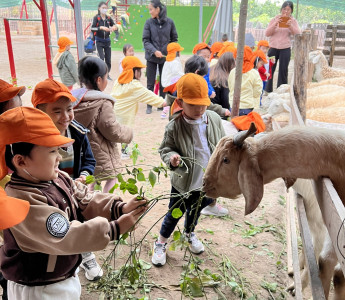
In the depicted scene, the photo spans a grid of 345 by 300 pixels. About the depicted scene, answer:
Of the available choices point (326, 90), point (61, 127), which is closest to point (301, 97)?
point (61, 127)

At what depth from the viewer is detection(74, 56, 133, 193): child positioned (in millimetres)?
3010

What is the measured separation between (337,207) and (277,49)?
9.22 metres

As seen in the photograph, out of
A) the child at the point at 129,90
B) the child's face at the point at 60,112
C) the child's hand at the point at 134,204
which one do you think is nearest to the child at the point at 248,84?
the child at the point at 129,90

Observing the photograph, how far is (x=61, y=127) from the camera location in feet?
7.76

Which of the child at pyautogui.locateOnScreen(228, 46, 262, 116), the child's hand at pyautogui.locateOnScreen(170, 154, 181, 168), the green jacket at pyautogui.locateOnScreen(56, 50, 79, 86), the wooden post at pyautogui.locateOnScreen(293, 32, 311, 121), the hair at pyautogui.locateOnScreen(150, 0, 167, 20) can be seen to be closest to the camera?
the child's hand at pyautogui.locateOnScreen(170, 154, 181, 168)

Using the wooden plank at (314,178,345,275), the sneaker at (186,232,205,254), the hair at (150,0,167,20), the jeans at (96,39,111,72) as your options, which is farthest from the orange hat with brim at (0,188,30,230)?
the jeans at (96,39,111,72)

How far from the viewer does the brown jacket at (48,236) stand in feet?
5.01

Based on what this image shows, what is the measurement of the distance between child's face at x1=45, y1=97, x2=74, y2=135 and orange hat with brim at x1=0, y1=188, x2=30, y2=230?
107 cm

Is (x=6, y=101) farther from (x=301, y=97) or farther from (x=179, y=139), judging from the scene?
(x=301, y=97)

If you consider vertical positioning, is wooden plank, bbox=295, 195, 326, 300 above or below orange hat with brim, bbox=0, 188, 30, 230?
below

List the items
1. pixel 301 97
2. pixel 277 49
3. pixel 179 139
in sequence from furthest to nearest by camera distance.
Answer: pixel 277 49 < pixel 301 97 < pixel 179 139

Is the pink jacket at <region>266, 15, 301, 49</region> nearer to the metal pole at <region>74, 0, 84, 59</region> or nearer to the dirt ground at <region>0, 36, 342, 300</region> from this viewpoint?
the metal pole at <region>74, 0, 84, 59</region>

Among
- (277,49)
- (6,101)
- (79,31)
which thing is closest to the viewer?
(6,101)

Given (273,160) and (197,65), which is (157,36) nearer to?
(197,65)
